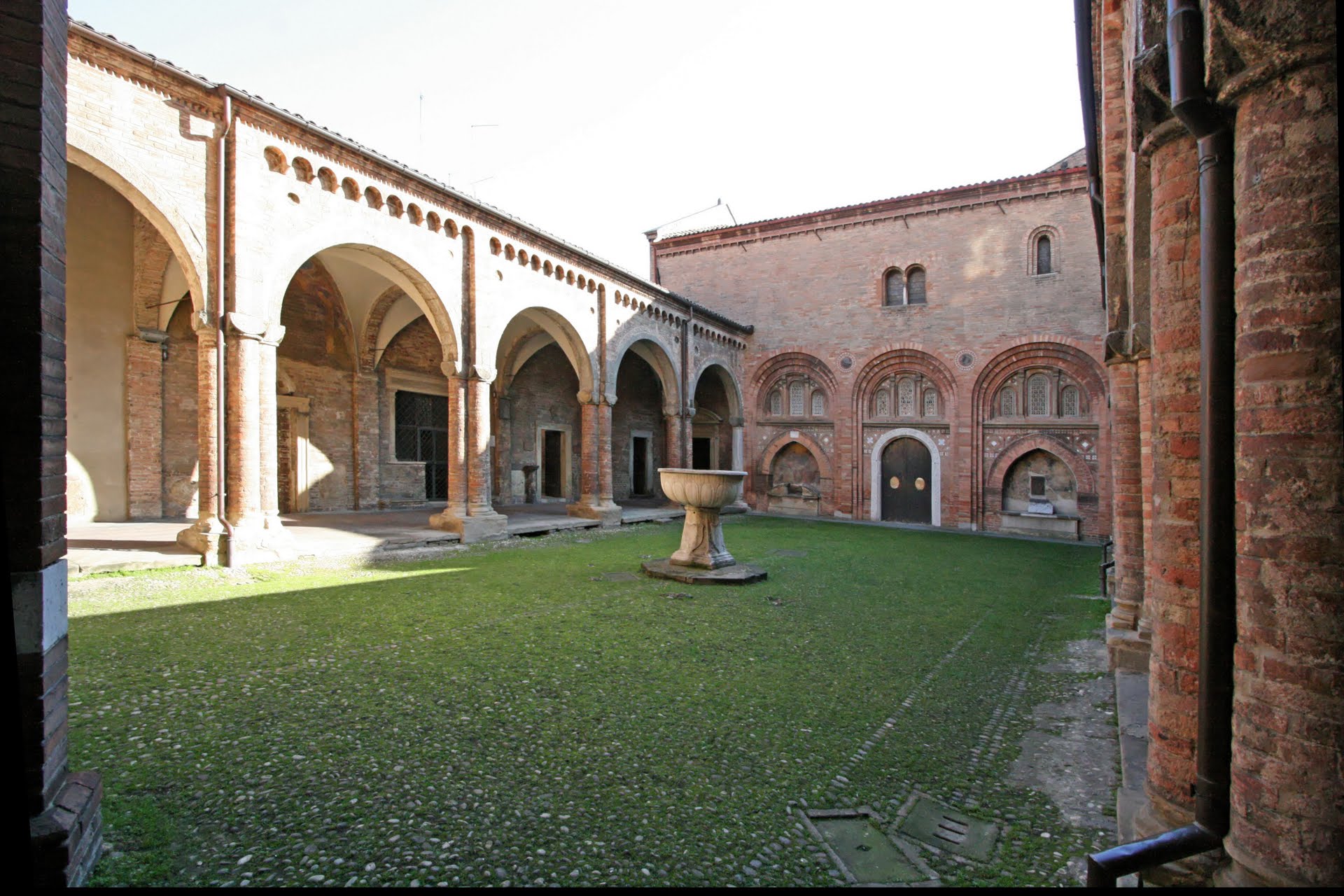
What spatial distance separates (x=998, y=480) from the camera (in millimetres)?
17578

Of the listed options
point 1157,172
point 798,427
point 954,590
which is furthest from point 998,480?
point 1157,172

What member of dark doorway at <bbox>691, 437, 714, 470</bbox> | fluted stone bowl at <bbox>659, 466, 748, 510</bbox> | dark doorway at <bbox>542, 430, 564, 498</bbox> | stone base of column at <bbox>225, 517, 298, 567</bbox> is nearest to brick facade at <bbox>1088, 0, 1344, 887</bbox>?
fluted stone bowl at <bbox>659, 466, 748, 510</bbox>

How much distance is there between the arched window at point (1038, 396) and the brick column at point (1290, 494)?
55.8 feet

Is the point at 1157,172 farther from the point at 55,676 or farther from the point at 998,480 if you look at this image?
the point at 998,480

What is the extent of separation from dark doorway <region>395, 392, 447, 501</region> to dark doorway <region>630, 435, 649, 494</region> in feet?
23.7

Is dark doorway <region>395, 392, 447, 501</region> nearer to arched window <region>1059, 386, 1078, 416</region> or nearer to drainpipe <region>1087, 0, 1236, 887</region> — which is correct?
drainpipe <region>1087, 0, 1236, 887</region>

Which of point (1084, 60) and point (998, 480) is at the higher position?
point (1084, 60)

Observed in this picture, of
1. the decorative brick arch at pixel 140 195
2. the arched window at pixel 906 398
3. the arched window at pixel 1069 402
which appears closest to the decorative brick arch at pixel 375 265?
the decorative brick arch at pixel 140 195

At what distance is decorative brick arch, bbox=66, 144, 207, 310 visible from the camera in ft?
23.8

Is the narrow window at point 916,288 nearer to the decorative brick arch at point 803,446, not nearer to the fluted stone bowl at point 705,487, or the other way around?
the decorative brick arch at point 803,446

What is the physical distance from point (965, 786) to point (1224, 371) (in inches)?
93.6

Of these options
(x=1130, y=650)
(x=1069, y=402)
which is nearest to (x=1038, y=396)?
(x=1069, y=402)

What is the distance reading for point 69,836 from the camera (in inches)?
89.2

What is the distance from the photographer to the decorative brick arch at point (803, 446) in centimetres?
2000
